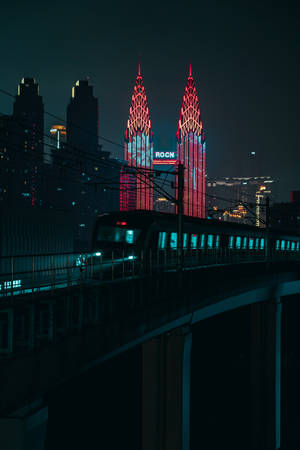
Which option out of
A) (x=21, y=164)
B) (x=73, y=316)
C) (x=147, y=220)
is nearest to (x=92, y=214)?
(x=21, y=164)

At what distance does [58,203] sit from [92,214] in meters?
15.7

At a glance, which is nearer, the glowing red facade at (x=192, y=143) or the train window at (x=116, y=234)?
the train window at (x=116, y=234)

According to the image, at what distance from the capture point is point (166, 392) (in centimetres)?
1869

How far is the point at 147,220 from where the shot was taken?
2397 cm

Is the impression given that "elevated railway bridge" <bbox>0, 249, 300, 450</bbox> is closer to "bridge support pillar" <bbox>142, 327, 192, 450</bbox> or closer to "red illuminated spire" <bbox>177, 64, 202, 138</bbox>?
"bridge support pillar" <bbox>142, 327, 192, 450</bbox>

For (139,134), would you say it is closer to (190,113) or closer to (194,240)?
(190,113)

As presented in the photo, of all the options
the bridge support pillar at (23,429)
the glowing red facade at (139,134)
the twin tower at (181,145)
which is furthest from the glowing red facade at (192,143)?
the bridge support pillar at (23,429)

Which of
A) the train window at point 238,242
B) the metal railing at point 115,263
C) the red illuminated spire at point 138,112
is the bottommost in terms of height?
the metal railing at point 115,263

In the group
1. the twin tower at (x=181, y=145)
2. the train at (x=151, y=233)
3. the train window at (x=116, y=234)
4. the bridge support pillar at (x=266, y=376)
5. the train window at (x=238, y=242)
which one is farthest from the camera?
the twin tower at (x=181, y=145)

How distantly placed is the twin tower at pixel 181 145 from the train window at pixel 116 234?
125554mm

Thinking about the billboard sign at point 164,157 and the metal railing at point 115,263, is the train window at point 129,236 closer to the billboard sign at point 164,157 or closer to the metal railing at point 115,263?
the metal railing at point 115,263

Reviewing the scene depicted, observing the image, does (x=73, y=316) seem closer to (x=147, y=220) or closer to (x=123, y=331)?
(x=123, y=331)

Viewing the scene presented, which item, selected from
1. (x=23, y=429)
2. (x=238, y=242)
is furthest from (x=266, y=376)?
(x=23, y=429)

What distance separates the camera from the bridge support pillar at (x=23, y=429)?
8297 mm
